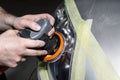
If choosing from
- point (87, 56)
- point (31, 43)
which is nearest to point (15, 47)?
point (31, 43)

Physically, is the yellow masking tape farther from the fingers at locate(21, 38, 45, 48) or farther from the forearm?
the forearm

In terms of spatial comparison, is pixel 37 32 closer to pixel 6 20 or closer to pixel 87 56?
pixel 87 56

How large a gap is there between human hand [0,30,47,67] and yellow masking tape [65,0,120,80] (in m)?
0.11

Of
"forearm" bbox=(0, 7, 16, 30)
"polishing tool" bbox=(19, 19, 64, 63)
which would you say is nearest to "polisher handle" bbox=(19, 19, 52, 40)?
"polishing tool" bbox=(19, 19, 64, 63)

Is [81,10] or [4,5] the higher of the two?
[4,5]

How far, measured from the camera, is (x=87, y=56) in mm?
653

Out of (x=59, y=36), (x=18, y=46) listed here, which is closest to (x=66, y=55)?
(x=59, y=36)

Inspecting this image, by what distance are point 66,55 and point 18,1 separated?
3.28ft

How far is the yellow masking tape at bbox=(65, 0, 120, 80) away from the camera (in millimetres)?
608

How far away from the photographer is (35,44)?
653 mm

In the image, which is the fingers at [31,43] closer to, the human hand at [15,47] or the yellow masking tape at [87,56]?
the human hand at [15,47]

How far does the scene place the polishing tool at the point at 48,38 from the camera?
2.21 ft

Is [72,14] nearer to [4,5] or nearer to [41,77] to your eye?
[41,77]

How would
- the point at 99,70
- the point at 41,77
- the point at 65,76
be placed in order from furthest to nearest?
1. the point at 41,77
2. the point at 65,76
3. the point at 99,70
